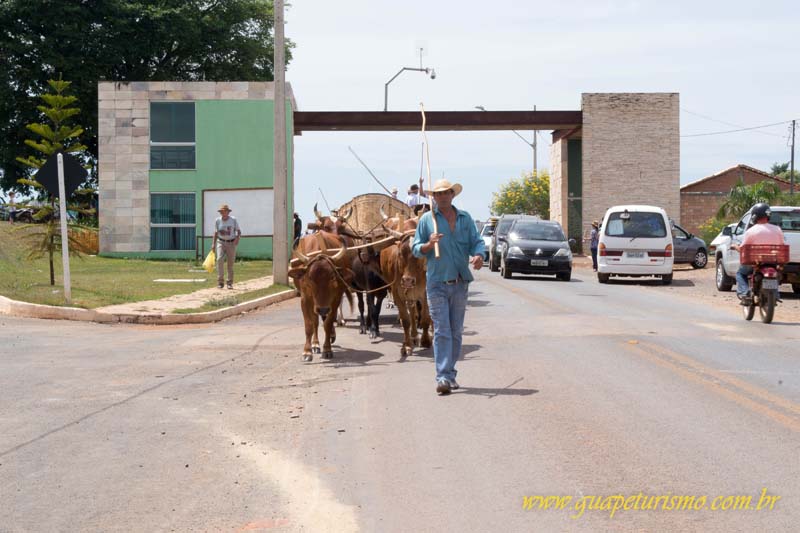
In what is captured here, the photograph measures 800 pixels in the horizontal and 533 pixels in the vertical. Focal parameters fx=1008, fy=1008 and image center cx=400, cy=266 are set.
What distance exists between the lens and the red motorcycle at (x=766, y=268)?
15.6 metres

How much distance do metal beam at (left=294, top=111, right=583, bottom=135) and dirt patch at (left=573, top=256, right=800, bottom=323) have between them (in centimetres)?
902

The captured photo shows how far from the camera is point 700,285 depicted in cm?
2809

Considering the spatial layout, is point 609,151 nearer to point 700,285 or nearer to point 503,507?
point 700,285

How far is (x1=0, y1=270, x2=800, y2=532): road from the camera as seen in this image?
5629 mm

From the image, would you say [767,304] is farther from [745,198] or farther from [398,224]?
[745,198]

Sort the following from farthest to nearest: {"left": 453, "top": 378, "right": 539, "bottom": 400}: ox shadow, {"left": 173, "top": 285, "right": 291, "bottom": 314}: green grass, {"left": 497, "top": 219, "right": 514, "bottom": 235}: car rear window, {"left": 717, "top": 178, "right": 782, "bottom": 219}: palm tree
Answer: {"left": 717, "top": 178, "right": 782, "bottom": 219}: palm tree, {"left": 497, "top": 219, "right": 514, "bottom": 235}: car rear window, {"left": 173, "top": 285, "right": 291, "bottom": 314}: green grass, {"left": 453, "top": 378, "right": 539, "bottom": 400}: ox shadow

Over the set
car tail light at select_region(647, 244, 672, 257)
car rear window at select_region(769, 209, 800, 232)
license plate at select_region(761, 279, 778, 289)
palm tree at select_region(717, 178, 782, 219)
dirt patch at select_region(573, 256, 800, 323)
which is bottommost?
dirt patch at select_region(573, 256, 800, 323)

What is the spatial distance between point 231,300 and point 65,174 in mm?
3789

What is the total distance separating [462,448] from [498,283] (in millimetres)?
20095

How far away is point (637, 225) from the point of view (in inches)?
1085

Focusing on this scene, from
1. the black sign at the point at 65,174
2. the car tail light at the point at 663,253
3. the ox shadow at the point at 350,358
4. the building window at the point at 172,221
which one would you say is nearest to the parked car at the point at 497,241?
the car tail light at the point at 663,253

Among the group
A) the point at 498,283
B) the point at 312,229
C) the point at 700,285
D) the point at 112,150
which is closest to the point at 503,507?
the point at 312,229

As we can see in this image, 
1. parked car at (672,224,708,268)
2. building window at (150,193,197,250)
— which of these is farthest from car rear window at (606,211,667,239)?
building window at (150,193,197,250)

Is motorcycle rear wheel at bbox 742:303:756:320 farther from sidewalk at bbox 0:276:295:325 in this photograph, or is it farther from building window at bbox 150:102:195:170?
building window at bbox 150:102:195:170
